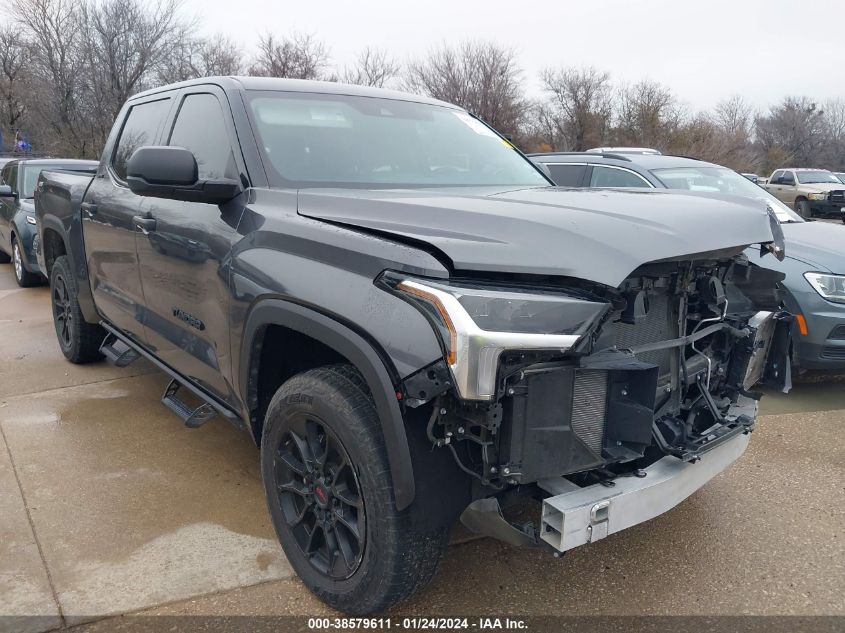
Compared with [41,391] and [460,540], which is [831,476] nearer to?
[460,540]

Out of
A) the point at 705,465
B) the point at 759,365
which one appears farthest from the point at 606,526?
the point at 759,365

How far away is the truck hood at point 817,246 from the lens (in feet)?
16.2

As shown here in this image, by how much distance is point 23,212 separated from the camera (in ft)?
28.6

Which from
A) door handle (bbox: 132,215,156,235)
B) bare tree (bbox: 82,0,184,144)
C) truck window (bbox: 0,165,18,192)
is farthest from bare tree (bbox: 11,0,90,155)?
door handle (bbox: 132,215,156,235)

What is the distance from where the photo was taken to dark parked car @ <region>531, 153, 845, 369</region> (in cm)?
480

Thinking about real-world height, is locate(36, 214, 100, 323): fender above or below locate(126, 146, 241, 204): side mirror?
below

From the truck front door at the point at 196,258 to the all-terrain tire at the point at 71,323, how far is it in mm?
1765

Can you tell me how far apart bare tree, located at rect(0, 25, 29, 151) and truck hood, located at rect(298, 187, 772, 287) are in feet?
123

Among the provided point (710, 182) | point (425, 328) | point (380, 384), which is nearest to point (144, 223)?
point (380, 384)

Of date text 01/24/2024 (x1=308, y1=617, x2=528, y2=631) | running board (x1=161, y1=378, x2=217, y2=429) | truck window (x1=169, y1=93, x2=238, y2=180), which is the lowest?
date text 01/24/2024 (x1=308, y1=617, x2=528, y2=631)

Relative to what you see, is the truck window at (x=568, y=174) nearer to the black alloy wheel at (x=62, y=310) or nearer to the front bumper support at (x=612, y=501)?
the black alloy wheel at (x=62, y=310)

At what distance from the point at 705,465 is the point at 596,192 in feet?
3.73

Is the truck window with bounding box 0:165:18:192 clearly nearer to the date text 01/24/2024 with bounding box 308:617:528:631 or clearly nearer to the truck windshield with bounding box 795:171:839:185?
the date text 01/24/2024 with bounding box 308:617:528:631

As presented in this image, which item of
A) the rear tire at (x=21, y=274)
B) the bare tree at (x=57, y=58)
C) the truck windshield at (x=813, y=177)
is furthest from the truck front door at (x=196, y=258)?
the bare tree at (x=57, y=58)
